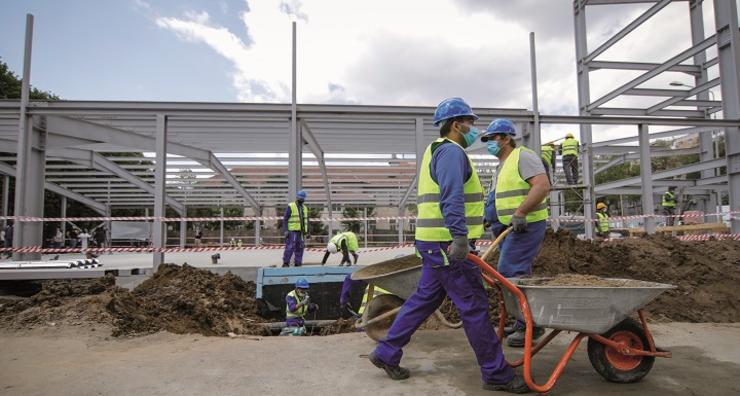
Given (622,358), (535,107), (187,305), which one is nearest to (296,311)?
(187,305)

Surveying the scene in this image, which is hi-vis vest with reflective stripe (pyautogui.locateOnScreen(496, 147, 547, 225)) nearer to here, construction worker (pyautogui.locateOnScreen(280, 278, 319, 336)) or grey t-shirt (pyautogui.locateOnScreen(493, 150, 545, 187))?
grey t-shirt (pyautogui.locateOnScreen(493, 150, 545, 187))

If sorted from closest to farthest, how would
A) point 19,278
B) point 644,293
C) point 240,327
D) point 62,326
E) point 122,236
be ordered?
1. point 644,293
2. point 62,326
3. point 240,327
4. point 19,278
5. point 122,236

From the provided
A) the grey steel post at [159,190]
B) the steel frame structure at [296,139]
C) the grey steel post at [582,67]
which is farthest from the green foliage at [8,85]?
the grey steel post at [582,67]

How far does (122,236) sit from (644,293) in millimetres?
23920

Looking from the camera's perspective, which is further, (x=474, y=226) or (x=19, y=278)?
(x=19, y=278)

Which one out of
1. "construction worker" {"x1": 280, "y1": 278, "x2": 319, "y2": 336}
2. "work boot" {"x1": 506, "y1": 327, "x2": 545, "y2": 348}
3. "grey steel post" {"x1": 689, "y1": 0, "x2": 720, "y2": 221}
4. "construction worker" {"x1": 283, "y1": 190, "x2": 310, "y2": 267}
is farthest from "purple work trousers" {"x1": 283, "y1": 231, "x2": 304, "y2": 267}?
"grey steel post" {"x1": 689, "y1": 0, "x2": 720, "y2": 221}

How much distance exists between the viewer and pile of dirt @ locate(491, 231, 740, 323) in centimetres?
502

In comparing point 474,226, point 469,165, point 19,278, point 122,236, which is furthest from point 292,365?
point 122,236

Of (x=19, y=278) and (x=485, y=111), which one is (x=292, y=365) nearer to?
(x=19, y=278)

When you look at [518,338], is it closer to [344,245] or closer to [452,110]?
[452,110]

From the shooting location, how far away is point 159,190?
8.35m

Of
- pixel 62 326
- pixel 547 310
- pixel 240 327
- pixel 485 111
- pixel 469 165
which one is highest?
pixel 485 111

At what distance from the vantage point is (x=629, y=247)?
608 centimetres

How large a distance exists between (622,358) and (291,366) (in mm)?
2519
